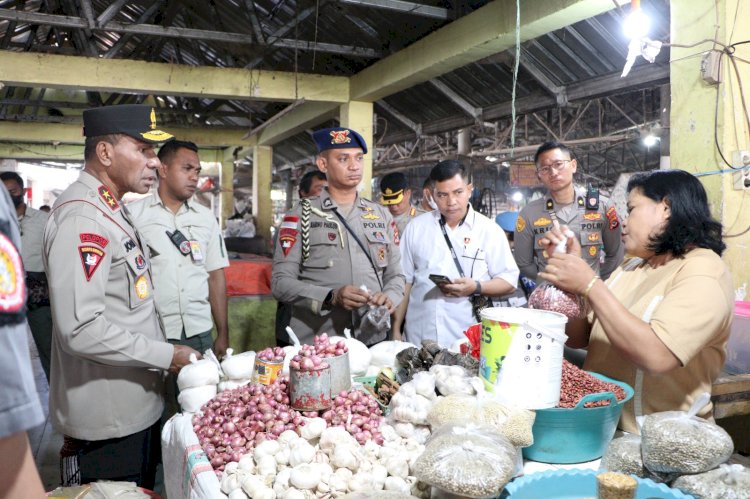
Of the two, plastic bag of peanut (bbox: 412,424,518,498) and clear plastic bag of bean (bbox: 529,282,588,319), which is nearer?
plastic bag of peanut (bbox: 412,424,518,498)

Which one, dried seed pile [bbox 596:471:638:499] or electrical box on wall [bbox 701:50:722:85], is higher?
electrical box on wall [bbox 701:50:722:85]

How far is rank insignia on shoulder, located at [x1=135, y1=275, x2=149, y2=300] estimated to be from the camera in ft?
7.13

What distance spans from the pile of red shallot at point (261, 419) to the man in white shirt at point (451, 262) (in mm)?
1628

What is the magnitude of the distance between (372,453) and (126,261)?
1.25 metres

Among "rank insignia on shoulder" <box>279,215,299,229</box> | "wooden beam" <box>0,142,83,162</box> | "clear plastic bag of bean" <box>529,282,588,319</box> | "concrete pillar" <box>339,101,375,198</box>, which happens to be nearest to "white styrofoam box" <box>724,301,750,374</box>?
"clear plastic bag of bean" <box>529,282,588,319</box>

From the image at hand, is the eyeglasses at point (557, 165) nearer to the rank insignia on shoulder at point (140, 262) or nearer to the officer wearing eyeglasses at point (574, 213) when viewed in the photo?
the officer wearing eyeglasses at point (574, 213)

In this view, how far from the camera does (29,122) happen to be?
11.5 meters

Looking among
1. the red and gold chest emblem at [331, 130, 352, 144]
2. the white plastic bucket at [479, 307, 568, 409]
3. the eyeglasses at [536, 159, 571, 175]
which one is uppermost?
the red and gold chest emblem at [331, 130, 352, 144]

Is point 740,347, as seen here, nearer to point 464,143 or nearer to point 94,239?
point 94,239

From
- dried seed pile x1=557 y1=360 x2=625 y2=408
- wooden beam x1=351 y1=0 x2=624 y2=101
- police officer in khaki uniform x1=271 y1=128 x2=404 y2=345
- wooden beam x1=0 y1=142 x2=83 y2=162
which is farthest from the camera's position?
wooden beam x1=0 y1=142 x2=83 y2=162

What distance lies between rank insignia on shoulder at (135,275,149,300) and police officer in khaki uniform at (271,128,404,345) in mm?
850

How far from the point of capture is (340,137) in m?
3.07

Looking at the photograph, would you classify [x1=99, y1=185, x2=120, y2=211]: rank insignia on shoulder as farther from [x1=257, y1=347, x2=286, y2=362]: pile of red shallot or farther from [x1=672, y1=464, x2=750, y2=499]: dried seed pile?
[x1=672, y1=464, x2=750, y2=499]: dried seed pile

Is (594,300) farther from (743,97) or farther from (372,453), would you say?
(743,97)
